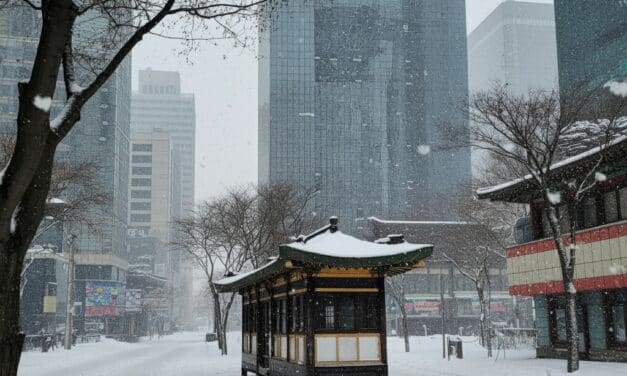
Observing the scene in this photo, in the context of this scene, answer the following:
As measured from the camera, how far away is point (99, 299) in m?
82.0

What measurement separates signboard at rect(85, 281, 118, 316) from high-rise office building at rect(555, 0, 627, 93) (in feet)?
189

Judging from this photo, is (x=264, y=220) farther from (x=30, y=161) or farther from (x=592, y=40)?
(x=592, y=40)

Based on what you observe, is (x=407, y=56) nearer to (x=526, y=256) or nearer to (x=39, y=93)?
(x=526, y=256)

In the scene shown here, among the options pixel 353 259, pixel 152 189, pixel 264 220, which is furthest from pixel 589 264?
pixel 152 189

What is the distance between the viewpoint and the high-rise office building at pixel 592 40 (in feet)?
191

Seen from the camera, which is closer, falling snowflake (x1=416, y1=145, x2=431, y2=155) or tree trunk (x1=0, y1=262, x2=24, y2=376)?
tree trunk (x1=0, y1=262, x2=24, y2=376)

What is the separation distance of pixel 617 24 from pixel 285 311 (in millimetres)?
51631

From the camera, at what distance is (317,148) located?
444 ft

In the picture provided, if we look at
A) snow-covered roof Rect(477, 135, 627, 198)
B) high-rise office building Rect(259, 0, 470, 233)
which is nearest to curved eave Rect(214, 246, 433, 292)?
snow-covered roof Rect(477, 135, 627, 198)

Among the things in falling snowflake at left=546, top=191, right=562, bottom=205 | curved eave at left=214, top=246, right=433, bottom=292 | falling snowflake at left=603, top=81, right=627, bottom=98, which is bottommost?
curved eave at left=214, top=246, right=433, bottom=292

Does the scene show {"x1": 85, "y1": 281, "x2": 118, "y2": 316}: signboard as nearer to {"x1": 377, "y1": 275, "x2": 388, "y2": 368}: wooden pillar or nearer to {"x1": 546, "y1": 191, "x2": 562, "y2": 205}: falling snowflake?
{"x1": 546, "y1": 191, "x2": 562, "y2": 205}: falling snowflake

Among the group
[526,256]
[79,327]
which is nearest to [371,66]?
[79,327]

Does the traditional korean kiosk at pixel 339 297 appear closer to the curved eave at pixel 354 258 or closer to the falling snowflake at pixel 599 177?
the curved eave at pixel 354 258

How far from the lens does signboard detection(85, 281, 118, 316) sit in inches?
3177
